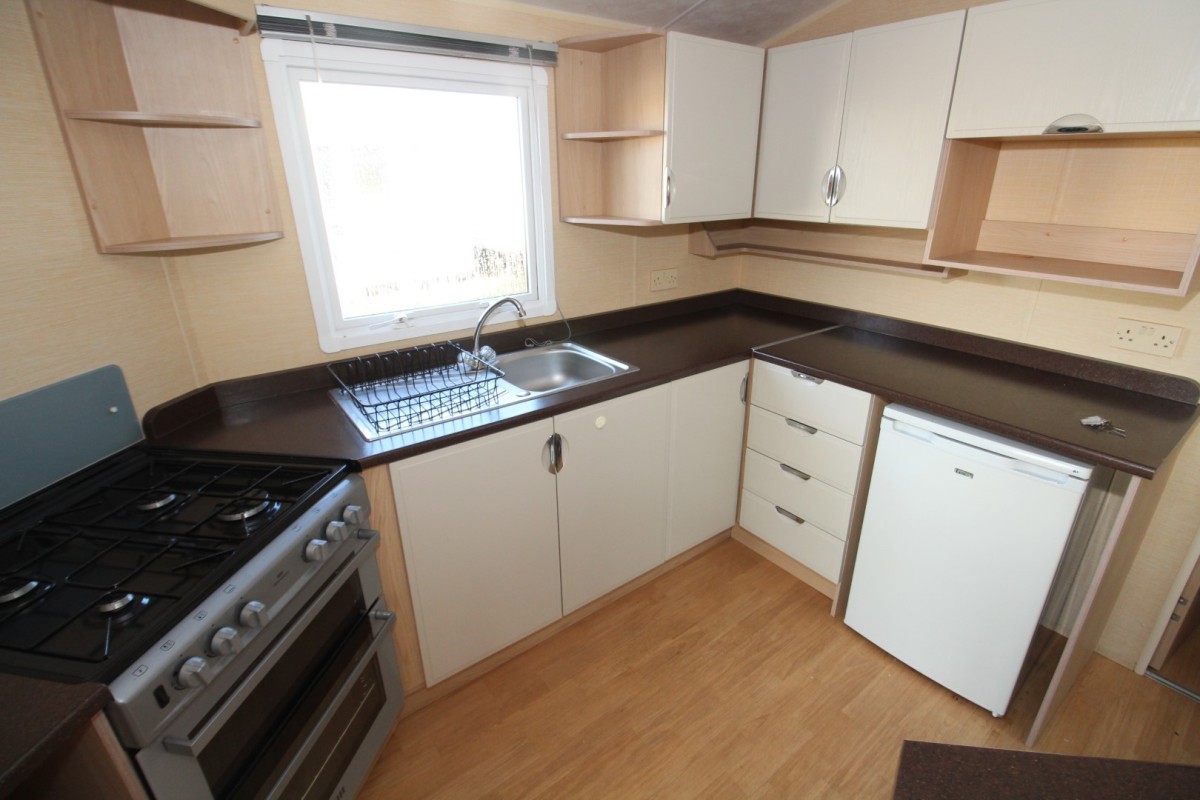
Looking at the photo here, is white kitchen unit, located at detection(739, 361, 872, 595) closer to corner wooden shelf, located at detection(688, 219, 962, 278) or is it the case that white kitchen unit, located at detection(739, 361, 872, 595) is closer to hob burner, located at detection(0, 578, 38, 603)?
corner wooden shelf, located at detection(688, 219, 962, 278)

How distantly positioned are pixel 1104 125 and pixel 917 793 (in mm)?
1738

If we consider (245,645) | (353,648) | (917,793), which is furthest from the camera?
(353,648)

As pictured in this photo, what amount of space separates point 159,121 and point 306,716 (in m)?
1.44

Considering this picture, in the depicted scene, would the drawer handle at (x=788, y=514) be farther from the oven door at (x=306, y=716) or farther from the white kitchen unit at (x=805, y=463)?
the oven door at (x=306, y=716)

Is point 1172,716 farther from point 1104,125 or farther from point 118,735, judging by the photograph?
point 118,735

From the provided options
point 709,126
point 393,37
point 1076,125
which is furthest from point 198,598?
point 1076,125

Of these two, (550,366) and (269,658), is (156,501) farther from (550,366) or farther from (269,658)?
(550,366)

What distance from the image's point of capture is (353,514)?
4.41 feet

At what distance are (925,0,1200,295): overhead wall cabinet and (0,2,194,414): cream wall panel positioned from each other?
243cm

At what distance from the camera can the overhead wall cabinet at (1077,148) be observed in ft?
4.52

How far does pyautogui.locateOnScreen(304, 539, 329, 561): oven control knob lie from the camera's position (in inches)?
47.1

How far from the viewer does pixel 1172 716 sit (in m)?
1.75

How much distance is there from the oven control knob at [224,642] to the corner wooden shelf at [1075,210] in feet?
7.19

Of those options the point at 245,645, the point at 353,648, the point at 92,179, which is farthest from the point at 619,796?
the point at 92,179
